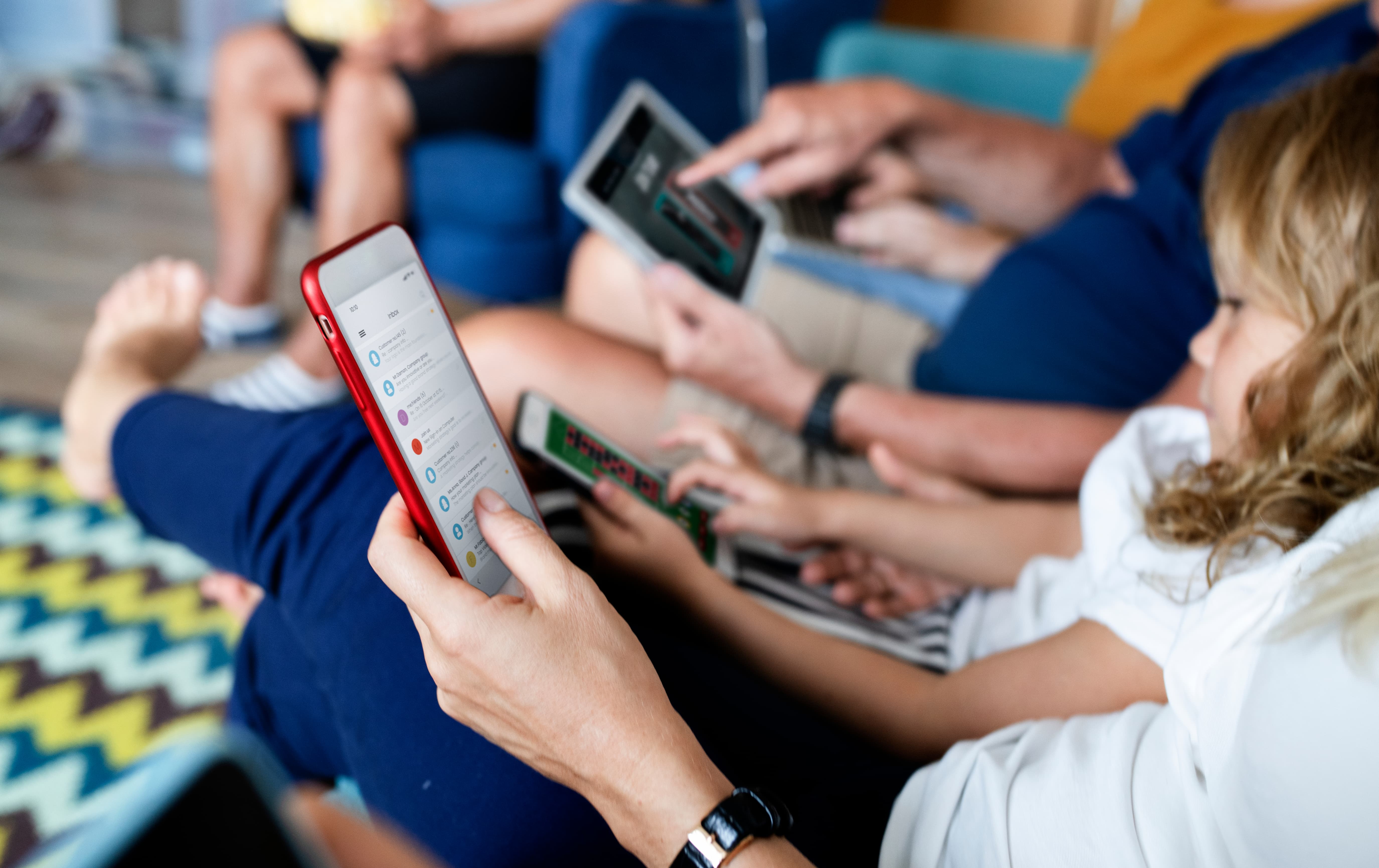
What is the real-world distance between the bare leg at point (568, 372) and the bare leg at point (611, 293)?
0.55 feet

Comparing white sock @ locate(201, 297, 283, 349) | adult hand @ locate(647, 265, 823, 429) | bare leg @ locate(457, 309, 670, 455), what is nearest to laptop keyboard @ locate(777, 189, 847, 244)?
adult hand @ locate(647, 265, 823, 429)

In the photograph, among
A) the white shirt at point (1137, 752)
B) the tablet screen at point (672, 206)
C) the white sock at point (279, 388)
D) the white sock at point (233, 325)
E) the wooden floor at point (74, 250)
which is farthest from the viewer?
the white sock at point (233, 325)

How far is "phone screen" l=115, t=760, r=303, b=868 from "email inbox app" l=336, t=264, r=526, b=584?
0.75ft

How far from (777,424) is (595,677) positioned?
0.58 m

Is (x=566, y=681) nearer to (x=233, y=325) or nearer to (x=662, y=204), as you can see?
(x=662, y=204)

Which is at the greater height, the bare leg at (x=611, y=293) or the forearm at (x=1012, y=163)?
the forearm at (x=1012, y=163)

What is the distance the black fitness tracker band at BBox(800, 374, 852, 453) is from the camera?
94cm

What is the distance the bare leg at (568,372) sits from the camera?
84 centimetres

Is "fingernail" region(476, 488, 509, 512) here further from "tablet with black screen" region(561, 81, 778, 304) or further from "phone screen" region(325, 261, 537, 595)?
"tablet with black screen" region(561, 81, 778, 304)

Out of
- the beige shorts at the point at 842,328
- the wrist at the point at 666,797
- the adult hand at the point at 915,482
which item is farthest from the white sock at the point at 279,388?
the wrist at the point at 666,797

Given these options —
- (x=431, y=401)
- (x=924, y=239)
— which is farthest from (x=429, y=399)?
(x=924, y=239)

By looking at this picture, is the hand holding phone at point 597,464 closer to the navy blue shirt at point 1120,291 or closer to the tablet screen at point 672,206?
the tablet screen at point 672,206

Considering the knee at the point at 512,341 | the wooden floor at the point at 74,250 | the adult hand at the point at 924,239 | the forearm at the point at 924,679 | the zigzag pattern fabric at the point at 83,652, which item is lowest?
the zigzag pattern fabric at the point at 83,652

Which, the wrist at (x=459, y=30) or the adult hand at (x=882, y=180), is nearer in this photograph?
the adult hand at (x=882, y=180)
